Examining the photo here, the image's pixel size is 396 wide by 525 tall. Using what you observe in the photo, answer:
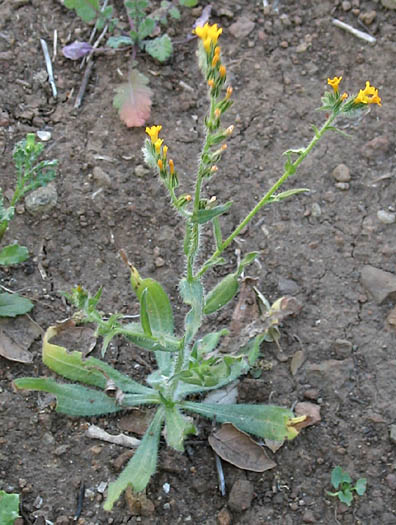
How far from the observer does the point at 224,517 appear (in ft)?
10.8

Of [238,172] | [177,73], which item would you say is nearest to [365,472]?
[238,172]

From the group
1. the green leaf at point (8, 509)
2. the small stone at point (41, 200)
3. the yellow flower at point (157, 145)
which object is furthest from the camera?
the small stone at point (41, 200)

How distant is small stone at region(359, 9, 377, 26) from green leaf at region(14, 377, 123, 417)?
3.29 metres

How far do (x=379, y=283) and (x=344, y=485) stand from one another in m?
1.19

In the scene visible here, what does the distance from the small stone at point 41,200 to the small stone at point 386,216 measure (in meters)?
2.04

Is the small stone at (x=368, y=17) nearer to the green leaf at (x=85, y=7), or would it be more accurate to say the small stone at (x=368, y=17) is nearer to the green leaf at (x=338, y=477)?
the green leaf at (x=85, y=7)

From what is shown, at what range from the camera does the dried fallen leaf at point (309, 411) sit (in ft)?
11.6

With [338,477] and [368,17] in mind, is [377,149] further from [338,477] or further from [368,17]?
[338,477]

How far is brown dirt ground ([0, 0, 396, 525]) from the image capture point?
3.39 metres

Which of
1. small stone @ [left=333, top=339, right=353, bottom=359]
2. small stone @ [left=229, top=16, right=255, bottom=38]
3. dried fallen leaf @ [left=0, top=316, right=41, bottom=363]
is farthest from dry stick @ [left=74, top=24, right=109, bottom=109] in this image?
small stone @ [left=333, top=339, right=353, bottom=359]

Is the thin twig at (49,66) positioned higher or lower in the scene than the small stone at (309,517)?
higher

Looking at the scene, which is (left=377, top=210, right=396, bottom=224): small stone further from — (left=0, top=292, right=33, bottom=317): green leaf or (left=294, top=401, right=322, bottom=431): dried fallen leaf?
(left=0, top=292, right=33, bottom=317): green leaf

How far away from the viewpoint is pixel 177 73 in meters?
4.70

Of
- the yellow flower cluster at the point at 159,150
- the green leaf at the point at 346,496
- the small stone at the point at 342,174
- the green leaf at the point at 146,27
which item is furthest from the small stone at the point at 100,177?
the green leaf at the point at 346,496
